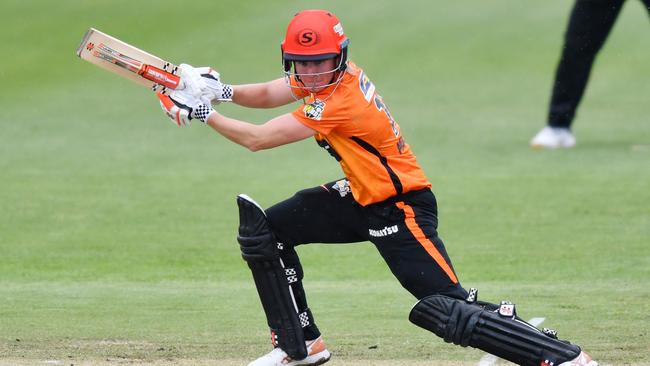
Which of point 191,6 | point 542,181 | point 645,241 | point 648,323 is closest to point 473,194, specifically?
point 542,181

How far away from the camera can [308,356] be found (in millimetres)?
7039

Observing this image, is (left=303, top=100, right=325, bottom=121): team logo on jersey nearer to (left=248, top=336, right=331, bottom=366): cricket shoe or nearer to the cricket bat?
the cricket bat

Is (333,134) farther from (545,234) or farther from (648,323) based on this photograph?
(545,234)

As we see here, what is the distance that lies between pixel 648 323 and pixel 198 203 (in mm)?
5538

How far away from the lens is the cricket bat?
671cm

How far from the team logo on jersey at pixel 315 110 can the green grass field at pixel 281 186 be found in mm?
1608

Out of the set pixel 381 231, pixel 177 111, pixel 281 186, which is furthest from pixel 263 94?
pixel 281 186

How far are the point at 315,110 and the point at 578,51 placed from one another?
973 centimetres

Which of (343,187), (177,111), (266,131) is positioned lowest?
(343,187)

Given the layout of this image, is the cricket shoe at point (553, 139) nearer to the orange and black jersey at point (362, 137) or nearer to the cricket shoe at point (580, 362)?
the orange and black jersey at point (362, 137)

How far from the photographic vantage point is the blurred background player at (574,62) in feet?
50.0

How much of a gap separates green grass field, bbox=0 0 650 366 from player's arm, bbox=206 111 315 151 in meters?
1.43

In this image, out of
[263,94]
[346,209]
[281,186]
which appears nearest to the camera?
[346,209]

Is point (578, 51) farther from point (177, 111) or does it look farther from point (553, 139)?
point (177, 111)
